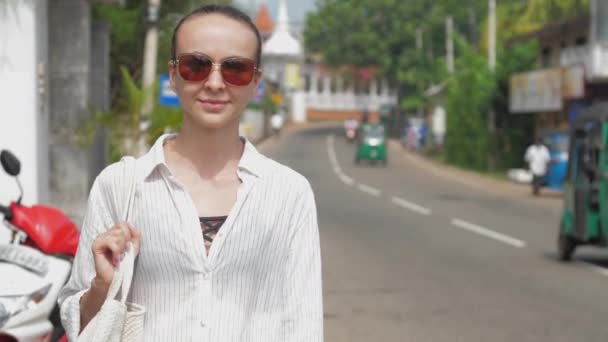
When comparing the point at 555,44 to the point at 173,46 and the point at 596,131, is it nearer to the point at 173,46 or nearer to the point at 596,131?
the point at 596,131

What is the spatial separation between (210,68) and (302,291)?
0.58 m

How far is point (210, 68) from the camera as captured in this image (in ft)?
9.81

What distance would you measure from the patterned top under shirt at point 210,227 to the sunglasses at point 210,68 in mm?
342


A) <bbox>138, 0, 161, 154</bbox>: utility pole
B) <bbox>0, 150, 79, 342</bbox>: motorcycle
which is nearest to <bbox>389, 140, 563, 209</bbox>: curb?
<bbox>138, 0, 161, 154</bbox>: utility pole

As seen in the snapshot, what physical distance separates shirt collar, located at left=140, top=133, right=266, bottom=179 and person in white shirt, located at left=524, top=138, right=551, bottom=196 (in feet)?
91.6

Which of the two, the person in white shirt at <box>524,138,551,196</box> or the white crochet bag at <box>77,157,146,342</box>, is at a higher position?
the white crochet bag at <box>77,157,146,342</box>

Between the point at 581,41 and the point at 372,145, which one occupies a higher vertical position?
the point at 581,41

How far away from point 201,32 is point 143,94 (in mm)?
15002

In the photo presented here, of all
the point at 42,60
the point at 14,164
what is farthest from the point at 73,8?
the point at 14,164

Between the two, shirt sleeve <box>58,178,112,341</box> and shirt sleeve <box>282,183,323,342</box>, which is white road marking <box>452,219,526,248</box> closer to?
shirt sleeve <box>282,183,323,342</box>

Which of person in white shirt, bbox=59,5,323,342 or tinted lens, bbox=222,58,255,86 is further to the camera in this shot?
tinted lens, bbox=222,58,255,86

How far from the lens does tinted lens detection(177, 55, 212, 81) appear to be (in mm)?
2977

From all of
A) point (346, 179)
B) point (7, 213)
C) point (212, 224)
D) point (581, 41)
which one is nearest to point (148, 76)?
point (7, 213)

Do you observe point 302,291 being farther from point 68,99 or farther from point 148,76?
point 148,76
